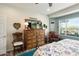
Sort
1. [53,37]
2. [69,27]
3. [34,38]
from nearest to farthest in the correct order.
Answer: [69,27] → [53,37] → [34,38]

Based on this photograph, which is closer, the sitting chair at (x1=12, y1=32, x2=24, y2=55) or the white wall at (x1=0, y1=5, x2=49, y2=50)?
the white wall at (x1=0, y1=5, x2=49, y2=50)

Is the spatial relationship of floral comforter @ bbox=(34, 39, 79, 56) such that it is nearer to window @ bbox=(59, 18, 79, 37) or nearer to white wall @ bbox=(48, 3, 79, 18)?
window @ bbox=(59, 18, 79, 37)

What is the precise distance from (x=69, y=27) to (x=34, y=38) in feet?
2.80

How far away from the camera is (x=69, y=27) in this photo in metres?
1.46

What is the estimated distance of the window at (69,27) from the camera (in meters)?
1.41

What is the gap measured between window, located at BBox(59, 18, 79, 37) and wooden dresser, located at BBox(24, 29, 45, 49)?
1.32 feet

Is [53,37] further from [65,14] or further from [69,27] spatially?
[65,14]

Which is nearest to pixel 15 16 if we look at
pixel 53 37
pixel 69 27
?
pixel 53 37

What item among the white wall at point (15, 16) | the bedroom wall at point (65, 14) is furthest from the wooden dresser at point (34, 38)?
the bedroom wall at point (65, 14)

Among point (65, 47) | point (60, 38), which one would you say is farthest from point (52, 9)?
point (65, 47)

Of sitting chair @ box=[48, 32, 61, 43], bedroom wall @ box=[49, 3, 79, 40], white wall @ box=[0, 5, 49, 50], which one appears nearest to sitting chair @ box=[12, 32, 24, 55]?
white wall @ box=[0, 5, 49, 50]

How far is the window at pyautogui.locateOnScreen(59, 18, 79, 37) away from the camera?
1.41m

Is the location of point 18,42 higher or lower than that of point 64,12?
lower

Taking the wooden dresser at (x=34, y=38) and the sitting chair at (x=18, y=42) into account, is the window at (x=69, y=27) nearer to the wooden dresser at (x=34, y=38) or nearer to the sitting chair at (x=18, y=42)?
the wooden dresser at (x=34, y=38)
